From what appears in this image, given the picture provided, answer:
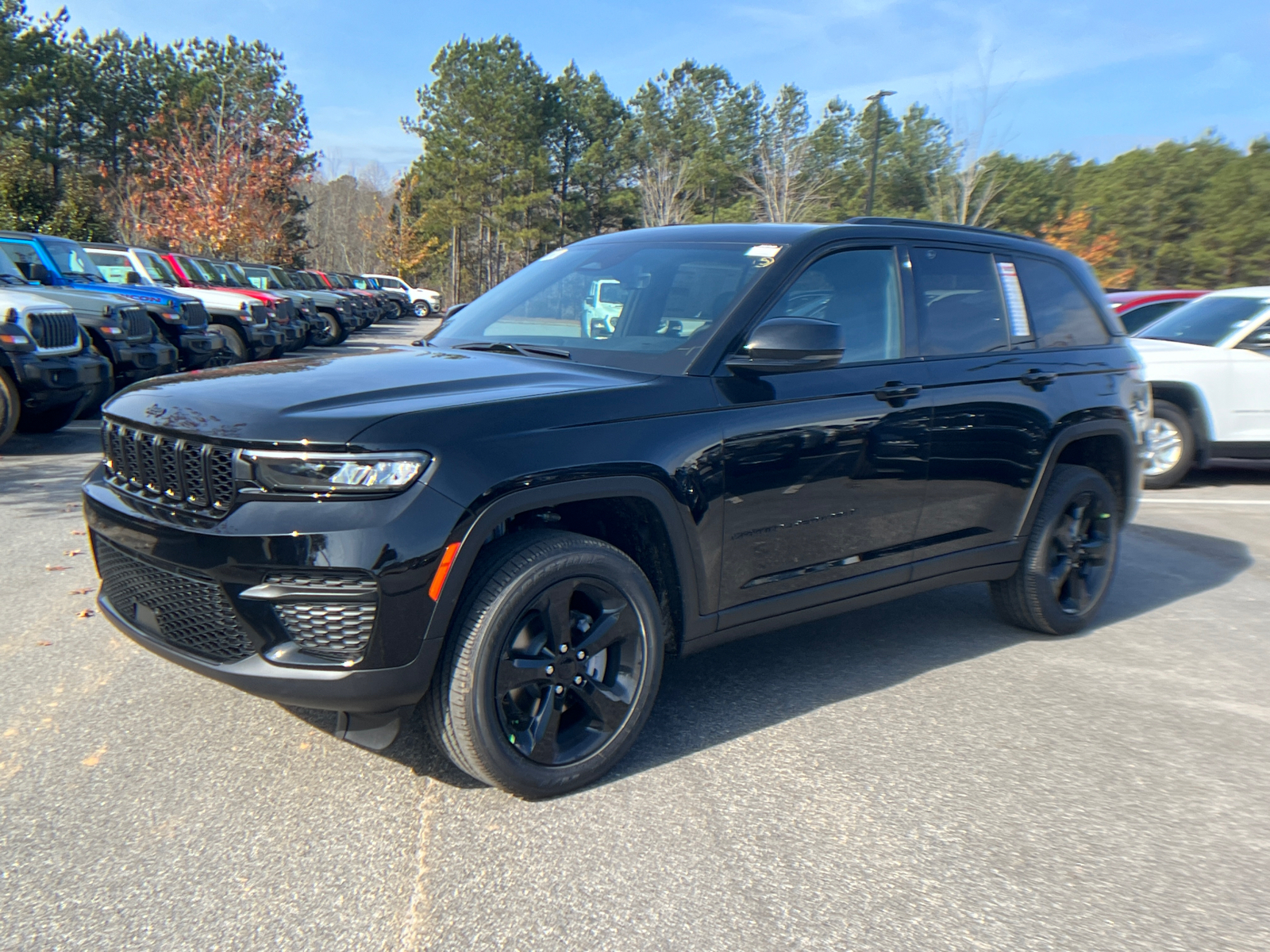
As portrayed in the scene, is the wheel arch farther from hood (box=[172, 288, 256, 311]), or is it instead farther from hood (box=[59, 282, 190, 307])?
hood (box=[172, 288, 256, 311])

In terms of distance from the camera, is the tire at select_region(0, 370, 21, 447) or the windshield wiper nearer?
the windshield wiper

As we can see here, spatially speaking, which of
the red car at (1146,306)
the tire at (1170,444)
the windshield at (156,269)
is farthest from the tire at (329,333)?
the tire at (1170,444)

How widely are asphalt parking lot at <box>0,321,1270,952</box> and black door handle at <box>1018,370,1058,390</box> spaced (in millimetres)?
1258

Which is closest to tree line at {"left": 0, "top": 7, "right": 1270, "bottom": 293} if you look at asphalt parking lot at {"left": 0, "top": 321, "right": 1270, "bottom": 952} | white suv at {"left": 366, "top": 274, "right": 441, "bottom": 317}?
white suv at {"left": 366, "top": 274, "right": 441, "bottom": 317}

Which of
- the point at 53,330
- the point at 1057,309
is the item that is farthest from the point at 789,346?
the point at 53,330

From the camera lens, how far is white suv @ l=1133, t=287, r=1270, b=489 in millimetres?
9234

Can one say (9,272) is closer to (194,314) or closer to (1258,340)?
(194,314)

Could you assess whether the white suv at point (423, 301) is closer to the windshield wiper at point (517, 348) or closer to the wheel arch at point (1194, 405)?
the wheel arch at point (1194, 405)

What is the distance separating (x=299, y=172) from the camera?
1860 inches

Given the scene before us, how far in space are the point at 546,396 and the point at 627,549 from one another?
0.64m

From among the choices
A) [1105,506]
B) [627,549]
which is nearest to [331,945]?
[627,549]

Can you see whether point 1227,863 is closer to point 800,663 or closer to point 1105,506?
point 800,663

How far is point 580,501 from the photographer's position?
3.21m

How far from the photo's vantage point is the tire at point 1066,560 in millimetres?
4773
